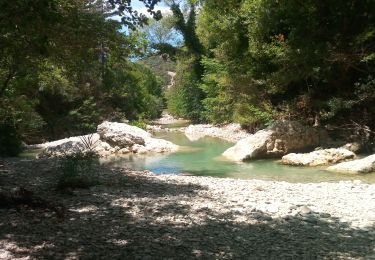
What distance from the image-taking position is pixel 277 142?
1573 cm

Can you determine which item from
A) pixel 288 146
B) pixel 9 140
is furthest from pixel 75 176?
pixel 288 146

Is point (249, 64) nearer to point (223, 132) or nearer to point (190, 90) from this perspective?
point (223, 132)

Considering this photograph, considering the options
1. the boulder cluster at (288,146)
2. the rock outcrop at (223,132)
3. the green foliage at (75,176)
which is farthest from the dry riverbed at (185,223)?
the rock outcrop at (223,132)

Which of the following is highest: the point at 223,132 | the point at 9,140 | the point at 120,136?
the point at 223,132

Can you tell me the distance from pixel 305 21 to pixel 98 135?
10.6 meters

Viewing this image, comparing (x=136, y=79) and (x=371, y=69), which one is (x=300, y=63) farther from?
(x=136, y=79)

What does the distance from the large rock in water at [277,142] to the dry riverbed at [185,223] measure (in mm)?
6501

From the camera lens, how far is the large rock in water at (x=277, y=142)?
15.5 metres

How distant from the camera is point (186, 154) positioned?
17672 mm

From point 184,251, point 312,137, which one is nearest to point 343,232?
point 184,251

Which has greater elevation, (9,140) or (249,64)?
(249,64)

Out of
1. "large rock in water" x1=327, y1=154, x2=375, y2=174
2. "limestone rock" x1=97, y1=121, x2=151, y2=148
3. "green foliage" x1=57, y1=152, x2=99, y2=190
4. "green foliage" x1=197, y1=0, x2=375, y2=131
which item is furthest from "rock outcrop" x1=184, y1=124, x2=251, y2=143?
"green foliage" x1=57, y1=152, x2=99, y2=190

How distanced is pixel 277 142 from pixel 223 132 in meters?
11.4

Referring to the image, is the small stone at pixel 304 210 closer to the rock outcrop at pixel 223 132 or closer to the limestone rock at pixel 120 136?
the limestone rock at pixel 120 136
